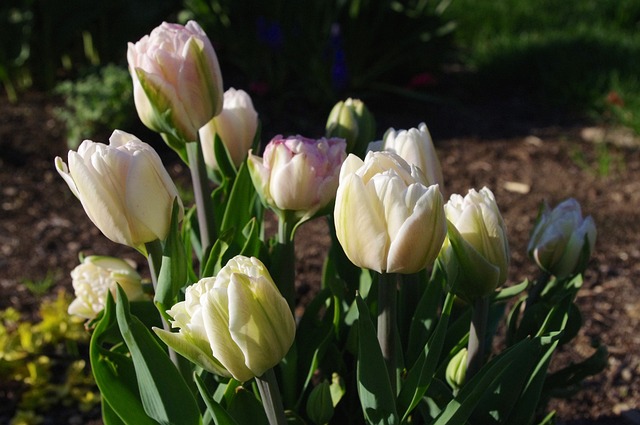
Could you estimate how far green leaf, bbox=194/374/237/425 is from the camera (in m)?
1.00

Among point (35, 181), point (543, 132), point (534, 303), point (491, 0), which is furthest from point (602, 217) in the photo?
point (491, 0)

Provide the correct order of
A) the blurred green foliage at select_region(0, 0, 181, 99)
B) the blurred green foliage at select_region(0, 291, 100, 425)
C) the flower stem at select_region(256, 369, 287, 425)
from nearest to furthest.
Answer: the flower stem at select_region(256, 369, 287, 425), the blurred green foliage at select_region(0, 291, 100, 425), the blurred green foliage at select_region(0, 0, 181, 99)

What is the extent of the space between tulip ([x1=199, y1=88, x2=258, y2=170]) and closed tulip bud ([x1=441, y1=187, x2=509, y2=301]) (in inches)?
17.5

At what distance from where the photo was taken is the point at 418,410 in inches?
52.7

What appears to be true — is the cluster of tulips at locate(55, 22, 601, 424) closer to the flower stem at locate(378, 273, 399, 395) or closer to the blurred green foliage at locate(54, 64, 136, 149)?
the flower stem at locate(378, 273, 399, 395)

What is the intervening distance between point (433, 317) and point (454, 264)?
0.76ft

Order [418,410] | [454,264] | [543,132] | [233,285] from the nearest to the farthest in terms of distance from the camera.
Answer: [233,285]
[454,264]
[418,410]
[543,132]

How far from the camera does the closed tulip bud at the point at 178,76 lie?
1.17m

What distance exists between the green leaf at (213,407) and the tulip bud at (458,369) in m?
0.39

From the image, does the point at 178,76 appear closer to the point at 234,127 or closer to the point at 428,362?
the point at 234,127

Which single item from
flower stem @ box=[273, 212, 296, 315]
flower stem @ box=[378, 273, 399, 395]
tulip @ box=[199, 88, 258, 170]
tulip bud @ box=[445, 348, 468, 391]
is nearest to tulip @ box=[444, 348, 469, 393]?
tulip bud @ box=[445, 348, 468, 391]

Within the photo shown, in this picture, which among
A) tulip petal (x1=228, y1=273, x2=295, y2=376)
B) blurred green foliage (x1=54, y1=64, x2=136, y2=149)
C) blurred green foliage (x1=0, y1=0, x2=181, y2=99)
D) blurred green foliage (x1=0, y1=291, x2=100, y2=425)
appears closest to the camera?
tulip petal (x1=228, y1=273, x2=295, y2=376)

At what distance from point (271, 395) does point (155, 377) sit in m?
0.17

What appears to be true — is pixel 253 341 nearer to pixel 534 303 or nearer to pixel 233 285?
pixel 233 285
